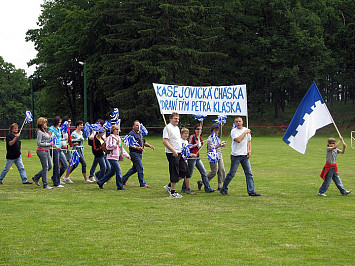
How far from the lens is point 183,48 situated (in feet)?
165

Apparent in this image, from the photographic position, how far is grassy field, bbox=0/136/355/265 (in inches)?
252

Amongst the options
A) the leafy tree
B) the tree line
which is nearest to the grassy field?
the tree line

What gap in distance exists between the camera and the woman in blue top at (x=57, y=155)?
1291 centimetres

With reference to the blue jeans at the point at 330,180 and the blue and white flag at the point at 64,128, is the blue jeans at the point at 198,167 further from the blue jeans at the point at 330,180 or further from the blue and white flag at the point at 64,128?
the blue and white flag at the point at 64,128

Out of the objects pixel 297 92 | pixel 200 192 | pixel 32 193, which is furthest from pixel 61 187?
pixel 297 92

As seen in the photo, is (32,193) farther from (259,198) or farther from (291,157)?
(291,157)

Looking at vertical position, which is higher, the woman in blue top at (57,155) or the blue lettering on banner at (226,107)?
the blue lettering on banner at (226,107)

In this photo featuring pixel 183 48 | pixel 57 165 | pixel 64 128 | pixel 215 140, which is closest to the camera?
pixel 215 140

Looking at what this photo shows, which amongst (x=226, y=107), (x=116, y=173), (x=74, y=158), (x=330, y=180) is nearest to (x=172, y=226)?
(x=330, y=180)

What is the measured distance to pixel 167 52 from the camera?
50312mm

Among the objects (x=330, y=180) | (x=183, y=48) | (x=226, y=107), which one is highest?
(x=183, y=48)

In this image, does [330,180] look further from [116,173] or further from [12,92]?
[12,92]

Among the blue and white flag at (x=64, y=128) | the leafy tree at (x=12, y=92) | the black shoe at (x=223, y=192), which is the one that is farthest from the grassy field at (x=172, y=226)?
the leafy tree at (x=12, y=92)

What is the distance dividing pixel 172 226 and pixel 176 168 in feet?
10.5
